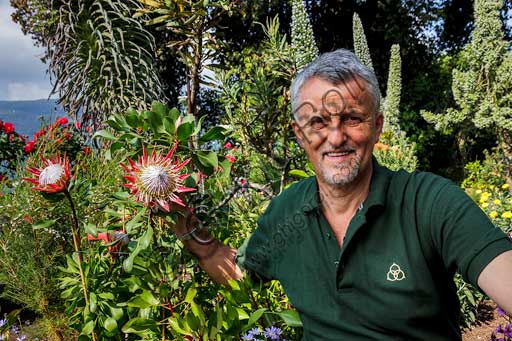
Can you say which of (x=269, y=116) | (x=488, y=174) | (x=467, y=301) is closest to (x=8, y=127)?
(x=269, y=116)

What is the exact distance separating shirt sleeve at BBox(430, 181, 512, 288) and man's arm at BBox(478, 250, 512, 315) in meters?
0.01

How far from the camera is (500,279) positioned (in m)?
0.88

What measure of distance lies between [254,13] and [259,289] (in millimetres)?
7405

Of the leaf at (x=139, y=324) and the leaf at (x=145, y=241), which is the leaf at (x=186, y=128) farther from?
the leaf at (x=139, y=324)

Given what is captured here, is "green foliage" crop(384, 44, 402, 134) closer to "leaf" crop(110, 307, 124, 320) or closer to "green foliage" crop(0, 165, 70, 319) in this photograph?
"green foliage" crop(0, 165, 70, 319)

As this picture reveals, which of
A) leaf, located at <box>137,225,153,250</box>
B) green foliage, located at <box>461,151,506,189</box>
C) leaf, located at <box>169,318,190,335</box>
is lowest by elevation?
green foliage, located at <box>461,151,506,189</box>

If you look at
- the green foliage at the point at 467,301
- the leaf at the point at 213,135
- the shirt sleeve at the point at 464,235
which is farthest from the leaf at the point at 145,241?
the green foliage at the point at 467,301

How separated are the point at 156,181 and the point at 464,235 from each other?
0.69m

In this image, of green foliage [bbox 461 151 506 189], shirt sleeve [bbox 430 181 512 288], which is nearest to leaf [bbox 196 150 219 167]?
shirt sleeve [bbox 430 181 512 288]

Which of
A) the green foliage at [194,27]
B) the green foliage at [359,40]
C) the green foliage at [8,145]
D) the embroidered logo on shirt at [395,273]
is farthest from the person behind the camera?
the green foliage at [359,40]

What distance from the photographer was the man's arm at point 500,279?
0.88 m

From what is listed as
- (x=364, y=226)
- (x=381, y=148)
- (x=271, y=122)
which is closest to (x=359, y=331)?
(x=364, y=226)

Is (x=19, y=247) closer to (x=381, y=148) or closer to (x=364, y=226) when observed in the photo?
(x=364, y=226)

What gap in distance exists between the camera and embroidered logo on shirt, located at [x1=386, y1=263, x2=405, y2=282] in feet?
3.39
